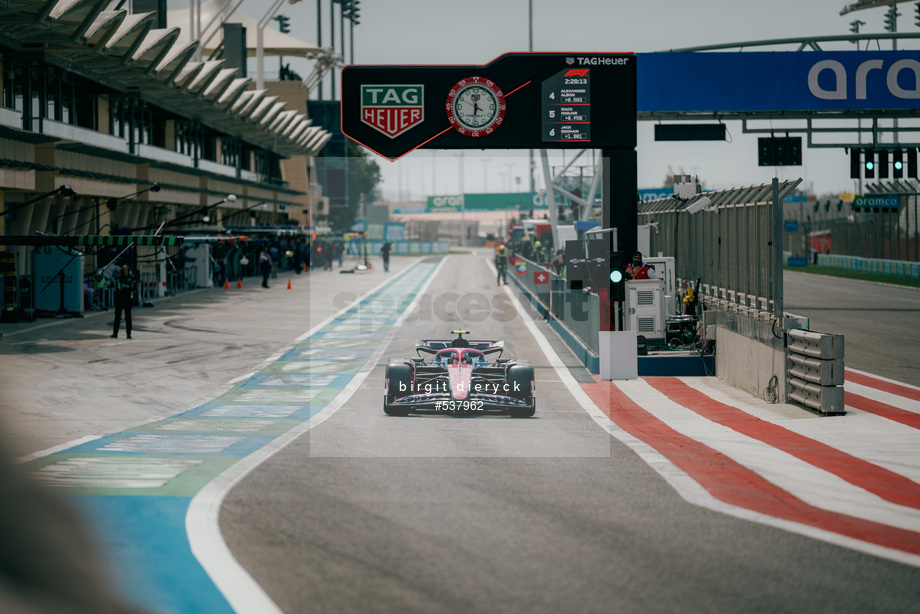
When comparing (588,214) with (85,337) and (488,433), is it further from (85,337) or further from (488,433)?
(488,433)

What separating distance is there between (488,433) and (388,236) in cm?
10047

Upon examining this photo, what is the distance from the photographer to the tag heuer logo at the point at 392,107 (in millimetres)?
19375

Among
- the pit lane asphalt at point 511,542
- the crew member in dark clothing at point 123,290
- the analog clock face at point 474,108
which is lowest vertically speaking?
the pit lane asphalt at point 511,542

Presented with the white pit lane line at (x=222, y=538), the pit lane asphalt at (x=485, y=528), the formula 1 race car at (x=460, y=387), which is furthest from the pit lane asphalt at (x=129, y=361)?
the formula 1 race car at (x=460, y=387)

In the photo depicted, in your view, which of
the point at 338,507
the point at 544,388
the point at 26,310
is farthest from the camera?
the point at 26,310

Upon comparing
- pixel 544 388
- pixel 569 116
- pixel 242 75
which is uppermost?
pixel 242 75

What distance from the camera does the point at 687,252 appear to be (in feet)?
83.0

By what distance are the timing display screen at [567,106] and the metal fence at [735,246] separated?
127 inches

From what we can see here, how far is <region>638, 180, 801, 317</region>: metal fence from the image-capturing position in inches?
665

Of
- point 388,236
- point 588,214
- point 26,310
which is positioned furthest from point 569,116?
point 388,236

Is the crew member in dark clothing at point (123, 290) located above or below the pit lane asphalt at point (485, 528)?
above

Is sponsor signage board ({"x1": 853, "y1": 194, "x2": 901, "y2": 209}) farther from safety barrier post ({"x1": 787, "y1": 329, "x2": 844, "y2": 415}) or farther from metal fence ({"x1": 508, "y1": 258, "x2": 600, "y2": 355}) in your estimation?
safety barrier post ({"x1": 787, "y1": 329, "x2": 844, "y2": 415})

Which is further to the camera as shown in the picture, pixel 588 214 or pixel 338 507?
pixel 588 214

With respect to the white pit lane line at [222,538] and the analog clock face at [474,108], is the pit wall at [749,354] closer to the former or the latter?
the analog clock face at [474,108]
